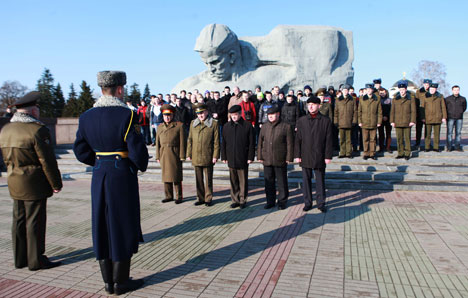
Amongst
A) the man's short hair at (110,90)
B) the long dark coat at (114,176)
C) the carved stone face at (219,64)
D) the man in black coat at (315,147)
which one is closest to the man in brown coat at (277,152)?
the man in black coat at (315,147)

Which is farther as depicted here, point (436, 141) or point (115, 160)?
point (436, 141)

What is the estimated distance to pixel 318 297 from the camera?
10.2 ft

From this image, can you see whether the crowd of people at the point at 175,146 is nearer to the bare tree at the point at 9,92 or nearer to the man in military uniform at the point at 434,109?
the man in military uniform at the point at 434,109

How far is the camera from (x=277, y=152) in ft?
21.2

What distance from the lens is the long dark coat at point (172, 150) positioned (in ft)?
23.0

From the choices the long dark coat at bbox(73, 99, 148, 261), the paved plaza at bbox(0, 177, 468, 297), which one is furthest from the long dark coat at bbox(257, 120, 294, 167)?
the long dark coat at bbox(73, 99, 148, 261)

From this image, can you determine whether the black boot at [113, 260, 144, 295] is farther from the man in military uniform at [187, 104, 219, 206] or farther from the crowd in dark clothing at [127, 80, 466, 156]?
the crowd in dark clothing at [127, 80, 466, 156]

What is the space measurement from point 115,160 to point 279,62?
19.1 meters

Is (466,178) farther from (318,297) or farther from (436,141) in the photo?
(318,297)

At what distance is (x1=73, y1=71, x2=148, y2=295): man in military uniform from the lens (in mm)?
3125

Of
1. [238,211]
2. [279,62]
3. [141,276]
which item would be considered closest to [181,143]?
[238,211]

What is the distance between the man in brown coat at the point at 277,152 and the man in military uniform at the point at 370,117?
168 inches

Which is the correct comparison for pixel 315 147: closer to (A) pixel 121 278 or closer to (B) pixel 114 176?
(B) pixel 114 176

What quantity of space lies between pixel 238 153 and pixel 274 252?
2.78 meters
